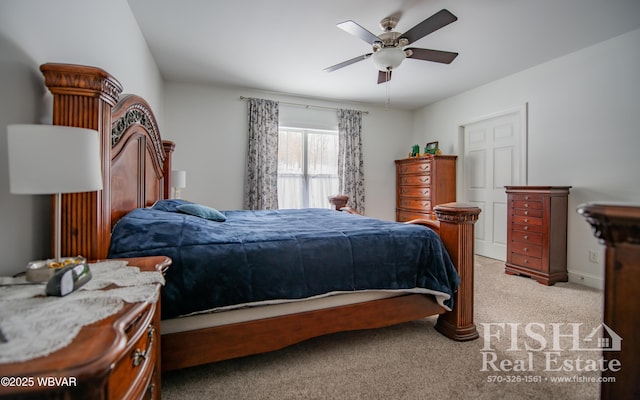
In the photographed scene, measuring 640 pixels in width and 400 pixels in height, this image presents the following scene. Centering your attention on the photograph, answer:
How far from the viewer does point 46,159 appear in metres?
Result: 0.83

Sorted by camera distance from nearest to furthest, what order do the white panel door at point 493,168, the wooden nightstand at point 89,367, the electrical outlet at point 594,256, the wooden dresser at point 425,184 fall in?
the wooden nightstand at point 89,367 → the electrical outlet at point 594,256 → the white panel door at point 493,168 → the wooden dresser at point 425,184

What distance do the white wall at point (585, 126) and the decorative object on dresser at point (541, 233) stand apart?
15 centimetres

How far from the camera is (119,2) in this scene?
2193 millimetres

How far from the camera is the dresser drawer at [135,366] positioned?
670 millimetres

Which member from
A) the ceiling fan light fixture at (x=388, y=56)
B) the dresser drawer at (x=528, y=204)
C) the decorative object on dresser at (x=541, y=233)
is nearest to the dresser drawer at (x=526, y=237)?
the decorative object on dresser at (x=541, y=233)

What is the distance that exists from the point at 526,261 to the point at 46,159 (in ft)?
13.8

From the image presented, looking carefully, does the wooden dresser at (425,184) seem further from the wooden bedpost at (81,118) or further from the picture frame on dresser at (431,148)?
the wooden bedpost at (81,118)

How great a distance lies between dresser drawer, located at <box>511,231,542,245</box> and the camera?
127 inches

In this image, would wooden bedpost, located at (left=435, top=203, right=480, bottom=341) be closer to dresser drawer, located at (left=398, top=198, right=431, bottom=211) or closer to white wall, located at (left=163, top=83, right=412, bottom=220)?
→ dresser drawer, located at (left=398, top=198, right=431, bottom=211)

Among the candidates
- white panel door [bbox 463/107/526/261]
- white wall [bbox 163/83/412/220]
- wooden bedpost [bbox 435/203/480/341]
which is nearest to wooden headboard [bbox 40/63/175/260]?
wooden bedpost [bbox 435/203/480/341]

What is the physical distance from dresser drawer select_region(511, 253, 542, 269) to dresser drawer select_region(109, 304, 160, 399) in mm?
3820

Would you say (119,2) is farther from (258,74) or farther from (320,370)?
(320,370)

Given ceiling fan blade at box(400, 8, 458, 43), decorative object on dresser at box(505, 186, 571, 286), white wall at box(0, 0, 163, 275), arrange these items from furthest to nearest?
1. decorative object on dresser at box(505, 186, 571, 286)
2. ceiling fan blade at box(400, 8, 458, 43)
3. white wall at box(0, 0, 163, 275)

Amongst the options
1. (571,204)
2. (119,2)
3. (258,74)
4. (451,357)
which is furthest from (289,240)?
(571,204)
